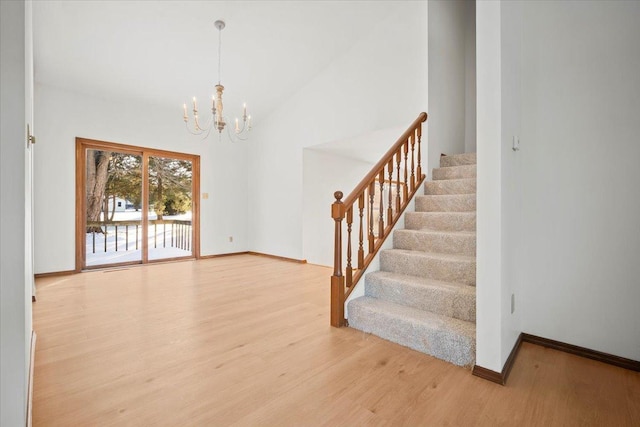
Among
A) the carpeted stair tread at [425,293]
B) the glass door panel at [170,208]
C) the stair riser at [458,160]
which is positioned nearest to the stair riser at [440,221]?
the carpeted stair tread at [425,293]

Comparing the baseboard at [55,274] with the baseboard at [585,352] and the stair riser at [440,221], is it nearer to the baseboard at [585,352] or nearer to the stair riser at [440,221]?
the stair riser at [440,221]

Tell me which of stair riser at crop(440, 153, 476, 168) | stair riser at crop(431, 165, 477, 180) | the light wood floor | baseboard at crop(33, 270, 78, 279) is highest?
stair riser at crop(440, 153, 476, 168)

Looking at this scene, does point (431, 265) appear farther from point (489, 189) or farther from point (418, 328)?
point (489, 189)

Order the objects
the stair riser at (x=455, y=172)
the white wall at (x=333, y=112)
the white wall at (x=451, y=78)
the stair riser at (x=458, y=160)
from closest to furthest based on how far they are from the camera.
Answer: the stair riser at (x=455, y=172) < the stair riser at (x=458, y=160) < the white wall at (x=451, y=78) < the white wall at (x=333, y=112)

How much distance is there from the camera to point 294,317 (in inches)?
106

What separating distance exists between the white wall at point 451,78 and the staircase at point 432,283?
86 cm

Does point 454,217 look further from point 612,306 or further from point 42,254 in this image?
point 42,254

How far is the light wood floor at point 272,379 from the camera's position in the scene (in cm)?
143

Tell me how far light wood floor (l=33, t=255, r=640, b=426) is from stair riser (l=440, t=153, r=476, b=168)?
2.23 metres

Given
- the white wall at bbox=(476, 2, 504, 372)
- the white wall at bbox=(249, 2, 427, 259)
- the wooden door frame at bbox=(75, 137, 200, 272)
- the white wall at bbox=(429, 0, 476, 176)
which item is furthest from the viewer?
the wooden door frame at bbox=(75, 137, 200, 272)

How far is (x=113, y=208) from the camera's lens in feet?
16.2

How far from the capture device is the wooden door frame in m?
4.46
